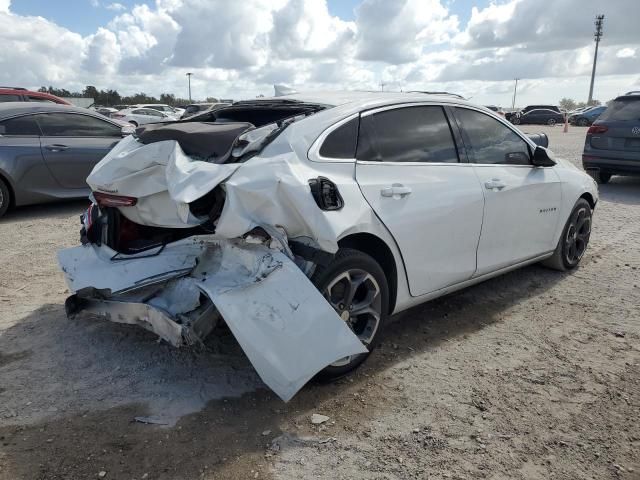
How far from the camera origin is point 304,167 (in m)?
3.22

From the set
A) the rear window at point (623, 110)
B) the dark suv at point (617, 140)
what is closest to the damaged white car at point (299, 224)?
the dark suv at point (617, 140)

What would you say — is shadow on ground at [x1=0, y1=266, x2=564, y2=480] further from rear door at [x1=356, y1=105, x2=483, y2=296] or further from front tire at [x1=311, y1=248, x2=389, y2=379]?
rear door at [x1=356, y1=105, x2=483, y2=296]

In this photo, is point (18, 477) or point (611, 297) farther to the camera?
point (611, 297)

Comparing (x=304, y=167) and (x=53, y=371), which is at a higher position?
(x=304, y=167)

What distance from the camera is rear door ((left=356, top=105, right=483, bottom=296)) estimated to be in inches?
139

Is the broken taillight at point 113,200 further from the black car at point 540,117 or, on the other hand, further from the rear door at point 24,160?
the black car at point 540,117

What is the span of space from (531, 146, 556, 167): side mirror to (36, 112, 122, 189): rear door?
5.87 meters

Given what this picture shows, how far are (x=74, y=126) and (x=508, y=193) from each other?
6.38m

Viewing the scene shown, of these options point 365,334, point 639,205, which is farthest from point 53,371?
point 639,205

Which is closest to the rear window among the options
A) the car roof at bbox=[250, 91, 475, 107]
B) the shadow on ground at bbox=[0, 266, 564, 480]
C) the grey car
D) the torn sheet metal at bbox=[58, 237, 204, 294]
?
the car roof at bbox=[250, 91, 475, 107]

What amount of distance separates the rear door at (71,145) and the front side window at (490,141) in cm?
557

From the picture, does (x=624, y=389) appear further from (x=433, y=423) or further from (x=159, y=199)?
(x=159, y=199)

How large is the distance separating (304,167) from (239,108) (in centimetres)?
156

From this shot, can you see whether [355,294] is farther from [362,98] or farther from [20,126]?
[20,126]
